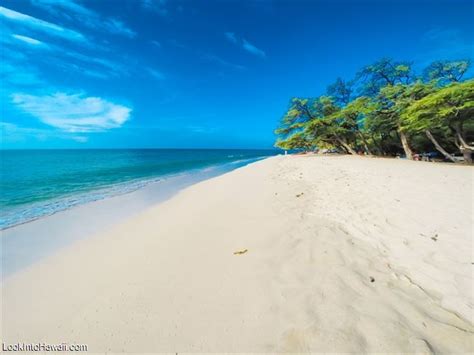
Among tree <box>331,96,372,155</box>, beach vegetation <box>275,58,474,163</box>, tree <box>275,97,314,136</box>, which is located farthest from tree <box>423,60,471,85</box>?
tree <box>275,97,314,136</box>

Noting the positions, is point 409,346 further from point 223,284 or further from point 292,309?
point 223,284

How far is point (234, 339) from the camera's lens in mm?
1768

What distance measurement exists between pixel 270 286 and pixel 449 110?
14.6 m

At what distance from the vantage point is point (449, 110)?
1059cm

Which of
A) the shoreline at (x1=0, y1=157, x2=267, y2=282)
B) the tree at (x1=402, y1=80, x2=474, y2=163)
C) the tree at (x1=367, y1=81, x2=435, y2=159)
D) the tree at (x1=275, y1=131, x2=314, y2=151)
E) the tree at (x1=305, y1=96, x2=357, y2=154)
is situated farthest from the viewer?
the tree at (x1=275, y1=131, x2=314, y2=151)

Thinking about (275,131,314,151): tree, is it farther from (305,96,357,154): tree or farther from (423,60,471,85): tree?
(423,60,471,85): tree

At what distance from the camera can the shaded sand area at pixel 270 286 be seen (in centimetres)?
176

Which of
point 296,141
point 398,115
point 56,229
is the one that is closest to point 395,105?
point 398,115

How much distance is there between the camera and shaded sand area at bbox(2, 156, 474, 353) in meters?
1.76

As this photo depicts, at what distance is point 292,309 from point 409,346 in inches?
36.4

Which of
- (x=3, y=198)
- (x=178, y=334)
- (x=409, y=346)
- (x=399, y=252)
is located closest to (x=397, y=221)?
(x=399, y=252)

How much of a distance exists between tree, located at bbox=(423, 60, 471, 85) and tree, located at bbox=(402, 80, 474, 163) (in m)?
3.13

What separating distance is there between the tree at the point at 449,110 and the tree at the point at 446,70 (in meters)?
3.13

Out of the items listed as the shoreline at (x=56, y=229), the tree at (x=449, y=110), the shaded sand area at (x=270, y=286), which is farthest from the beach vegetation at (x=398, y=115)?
the shoreline at (x=56, y=229)
